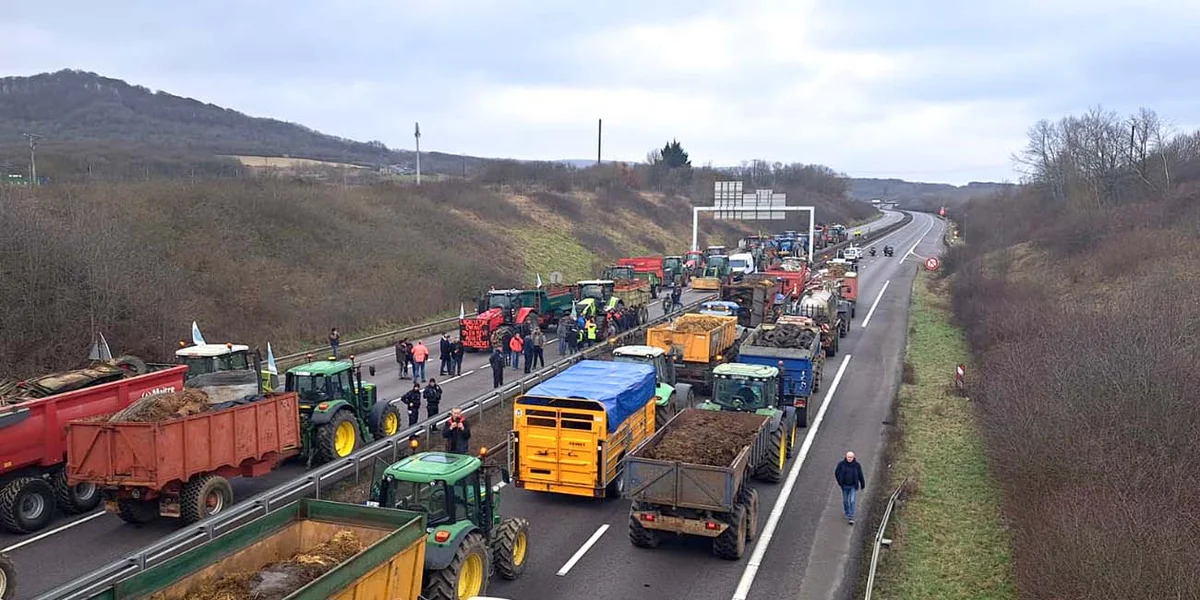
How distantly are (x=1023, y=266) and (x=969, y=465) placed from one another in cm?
3622

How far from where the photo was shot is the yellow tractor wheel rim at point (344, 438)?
17.6 m

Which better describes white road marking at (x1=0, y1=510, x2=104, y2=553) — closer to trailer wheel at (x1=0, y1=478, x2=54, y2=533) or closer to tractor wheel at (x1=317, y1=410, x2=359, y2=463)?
trailer wheel at (x1=0, y1=478, x2=54, y2=533)

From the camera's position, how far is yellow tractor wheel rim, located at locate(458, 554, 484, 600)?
10555mm

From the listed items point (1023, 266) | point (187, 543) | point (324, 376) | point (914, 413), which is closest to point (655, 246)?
point (1023, 266)

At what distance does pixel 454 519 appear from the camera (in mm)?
10930

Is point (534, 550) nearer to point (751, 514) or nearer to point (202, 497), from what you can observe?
point (751, 514)

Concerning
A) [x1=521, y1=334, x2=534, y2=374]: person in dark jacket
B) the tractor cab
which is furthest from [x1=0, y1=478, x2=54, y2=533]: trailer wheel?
[x1=521, y1=334, x2=534, y2=374]: person in dark jacket

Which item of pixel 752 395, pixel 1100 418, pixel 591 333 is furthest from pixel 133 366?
pixel 1100 418

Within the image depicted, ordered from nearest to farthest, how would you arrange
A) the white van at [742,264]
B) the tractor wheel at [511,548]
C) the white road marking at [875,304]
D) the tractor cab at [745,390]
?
the tractor wheel at [511,548] → the tractor cab at [745,390] → the white road marking at [875,304] → the white van at [742,264]

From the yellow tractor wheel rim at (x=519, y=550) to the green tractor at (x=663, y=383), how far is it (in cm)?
701

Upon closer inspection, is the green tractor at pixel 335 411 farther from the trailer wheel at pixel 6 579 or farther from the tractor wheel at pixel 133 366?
the trailer wheel at pixel 6 579

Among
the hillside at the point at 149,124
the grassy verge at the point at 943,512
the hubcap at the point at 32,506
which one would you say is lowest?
the grassy verge at the point at 943,512

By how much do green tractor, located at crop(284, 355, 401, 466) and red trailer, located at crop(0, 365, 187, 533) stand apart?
151 inches

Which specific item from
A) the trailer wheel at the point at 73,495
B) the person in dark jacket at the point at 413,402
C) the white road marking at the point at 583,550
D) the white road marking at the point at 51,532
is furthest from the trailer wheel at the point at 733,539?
the white road marking at the point at 51,532
